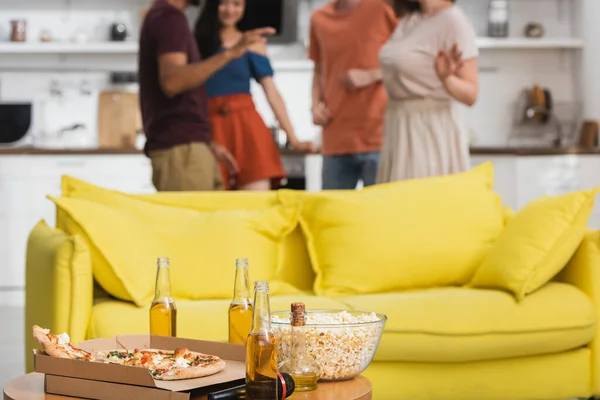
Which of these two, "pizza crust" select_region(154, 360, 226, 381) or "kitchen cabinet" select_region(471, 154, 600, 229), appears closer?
"pizza crust" select_region(154, 360, 226, 381)

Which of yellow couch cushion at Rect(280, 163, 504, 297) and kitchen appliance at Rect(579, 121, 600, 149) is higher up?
kitchen appliance at Rect(579, 121, 600, 149)

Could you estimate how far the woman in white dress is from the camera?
352 cm

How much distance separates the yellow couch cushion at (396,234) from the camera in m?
3.01

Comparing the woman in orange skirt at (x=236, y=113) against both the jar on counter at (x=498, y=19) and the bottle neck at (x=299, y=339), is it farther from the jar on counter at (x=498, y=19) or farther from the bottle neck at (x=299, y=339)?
the jar on counter at (x=498, y=19)

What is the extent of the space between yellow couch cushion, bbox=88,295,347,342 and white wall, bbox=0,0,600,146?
4438mm

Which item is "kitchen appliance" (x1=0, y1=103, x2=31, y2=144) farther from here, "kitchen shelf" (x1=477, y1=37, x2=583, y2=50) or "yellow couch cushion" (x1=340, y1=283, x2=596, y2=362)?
"yellow couch cushion" (x1=340, y1=283, x2=596, y2=362)

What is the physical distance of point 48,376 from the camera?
162cm

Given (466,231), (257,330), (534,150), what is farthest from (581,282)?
(534,150)

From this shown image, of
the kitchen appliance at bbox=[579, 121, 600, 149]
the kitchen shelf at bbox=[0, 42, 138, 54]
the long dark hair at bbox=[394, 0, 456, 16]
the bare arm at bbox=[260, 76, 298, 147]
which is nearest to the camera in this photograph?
the long dark hair at bbox=[394, 0, 456, 16]

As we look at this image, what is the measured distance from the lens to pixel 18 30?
22.6 ft

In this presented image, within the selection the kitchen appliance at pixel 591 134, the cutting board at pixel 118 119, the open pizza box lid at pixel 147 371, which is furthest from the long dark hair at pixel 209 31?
the kitchen appliance at pixel 591 134

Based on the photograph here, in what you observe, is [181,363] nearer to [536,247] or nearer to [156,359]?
[156,359]

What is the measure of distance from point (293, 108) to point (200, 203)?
388cm

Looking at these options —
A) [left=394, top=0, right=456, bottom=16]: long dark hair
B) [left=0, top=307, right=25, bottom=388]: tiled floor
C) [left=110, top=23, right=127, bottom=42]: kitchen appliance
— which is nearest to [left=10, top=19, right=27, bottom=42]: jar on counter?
[left=110, top=23, right=127, bottom=42]: kitchen appliance
